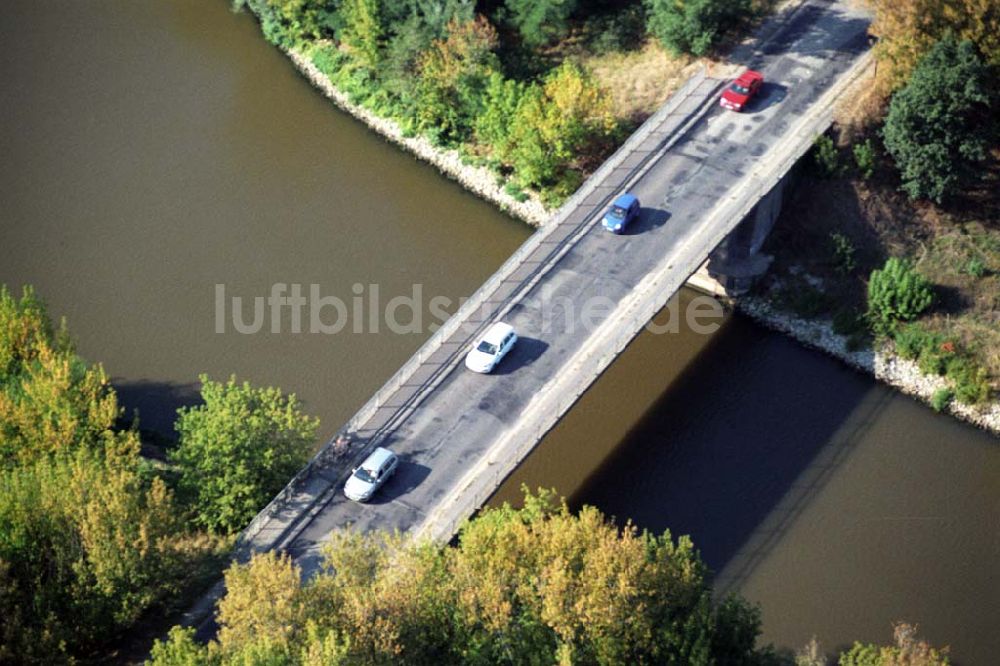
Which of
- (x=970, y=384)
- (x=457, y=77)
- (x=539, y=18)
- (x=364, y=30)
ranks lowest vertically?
(x=970, y=384)

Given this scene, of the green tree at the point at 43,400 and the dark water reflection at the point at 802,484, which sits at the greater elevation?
the green tree at the point at 43,400

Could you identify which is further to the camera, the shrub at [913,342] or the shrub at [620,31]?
the shrub at [620,31]

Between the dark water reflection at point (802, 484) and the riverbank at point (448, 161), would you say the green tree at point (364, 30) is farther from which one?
the dark water reflection at point (802, 484)

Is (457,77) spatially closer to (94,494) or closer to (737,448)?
(737,448)

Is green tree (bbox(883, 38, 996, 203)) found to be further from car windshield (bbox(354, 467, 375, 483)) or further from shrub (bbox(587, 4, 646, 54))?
car windshield (bbox(354, 467, 375, 483))

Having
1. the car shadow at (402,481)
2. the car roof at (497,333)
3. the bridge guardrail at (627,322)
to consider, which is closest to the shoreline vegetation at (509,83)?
the bridge guardrail at (627,322)

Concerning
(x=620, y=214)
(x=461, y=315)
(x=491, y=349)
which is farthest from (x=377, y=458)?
(x=620, y=214)

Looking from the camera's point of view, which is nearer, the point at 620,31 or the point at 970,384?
the point at 970,384
